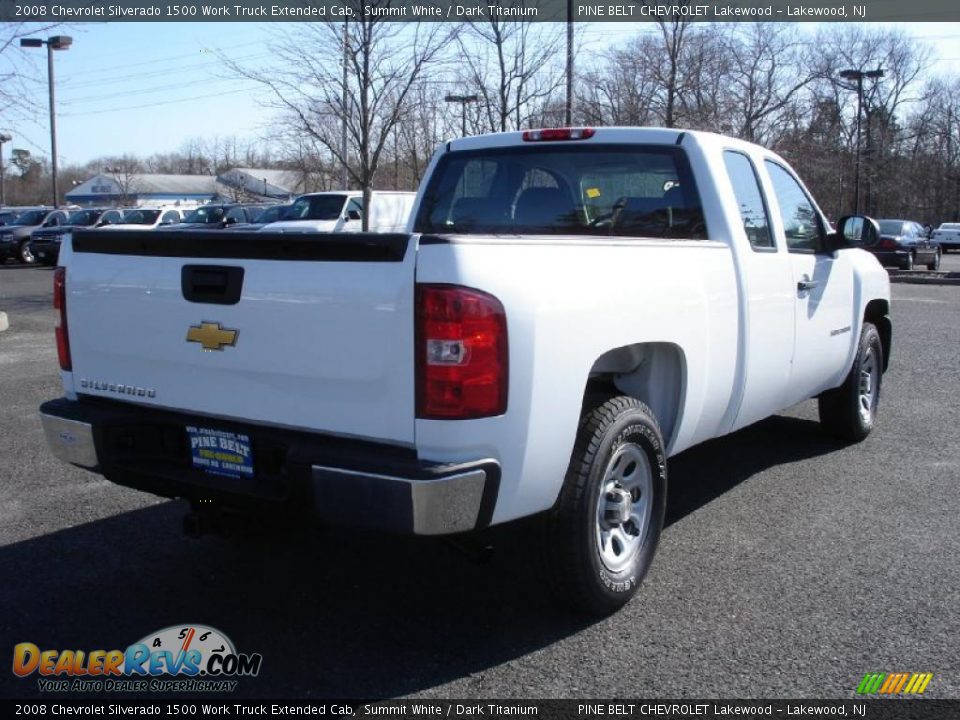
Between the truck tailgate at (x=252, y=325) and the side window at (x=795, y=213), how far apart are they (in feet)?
10.2

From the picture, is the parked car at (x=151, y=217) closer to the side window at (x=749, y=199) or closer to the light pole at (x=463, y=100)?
the light pole at (x=463, y=100)

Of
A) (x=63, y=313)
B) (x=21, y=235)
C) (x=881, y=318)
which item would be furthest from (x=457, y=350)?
(x=21, y=235)

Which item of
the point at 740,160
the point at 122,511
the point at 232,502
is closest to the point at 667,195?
the point at 740,160

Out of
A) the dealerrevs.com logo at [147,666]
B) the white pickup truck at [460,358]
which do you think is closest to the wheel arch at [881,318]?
the white pickup truck at [460,358]

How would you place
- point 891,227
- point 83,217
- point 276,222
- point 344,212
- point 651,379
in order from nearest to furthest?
1. point 651,379
2. point 344,212
3. point 276,222
4. point 891,227
5. point 83,217

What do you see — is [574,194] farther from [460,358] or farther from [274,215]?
[274,215]

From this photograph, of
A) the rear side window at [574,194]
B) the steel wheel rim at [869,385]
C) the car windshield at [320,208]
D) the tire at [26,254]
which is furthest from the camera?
the tire at [26,254]

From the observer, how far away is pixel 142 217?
3036 cm

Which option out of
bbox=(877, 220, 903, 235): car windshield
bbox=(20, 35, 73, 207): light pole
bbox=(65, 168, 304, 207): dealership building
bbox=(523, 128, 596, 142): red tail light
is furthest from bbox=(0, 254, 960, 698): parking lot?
bbox=(65, 168, 304, 207): dealership building

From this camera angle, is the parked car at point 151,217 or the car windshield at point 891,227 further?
the parked car at point 151,217

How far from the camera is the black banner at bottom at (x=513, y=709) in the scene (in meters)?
3.14

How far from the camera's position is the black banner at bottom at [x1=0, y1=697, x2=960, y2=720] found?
3139 millimetres

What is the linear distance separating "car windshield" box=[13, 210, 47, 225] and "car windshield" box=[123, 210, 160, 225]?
14.1ft

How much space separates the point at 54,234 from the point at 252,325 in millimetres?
29053
